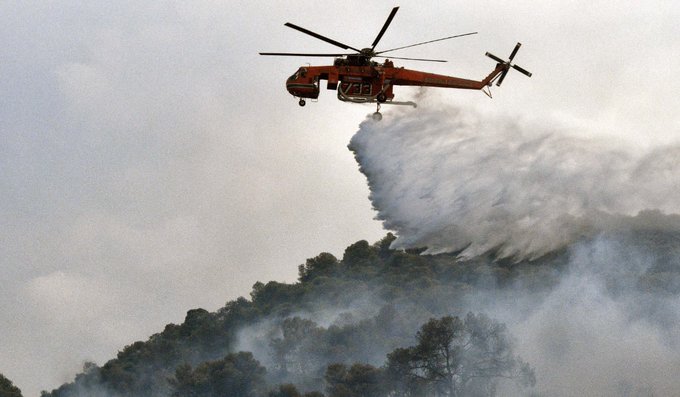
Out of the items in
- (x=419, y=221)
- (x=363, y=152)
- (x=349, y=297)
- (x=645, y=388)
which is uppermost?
(x=349, y=297)

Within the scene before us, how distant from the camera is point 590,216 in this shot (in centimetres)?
6588

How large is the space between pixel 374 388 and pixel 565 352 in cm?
1178

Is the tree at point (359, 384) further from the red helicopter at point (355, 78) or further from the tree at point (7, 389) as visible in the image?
the tree at point (7, 389)

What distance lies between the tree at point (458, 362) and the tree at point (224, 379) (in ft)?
54.3

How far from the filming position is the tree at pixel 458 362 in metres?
73.2

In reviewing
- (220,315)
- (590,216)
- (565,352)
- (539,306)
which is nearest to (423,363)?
(565,352)

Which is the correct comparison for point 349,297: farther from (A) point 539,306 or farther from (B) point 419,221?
(B) point 419,221

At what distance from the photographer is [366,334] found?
101 m

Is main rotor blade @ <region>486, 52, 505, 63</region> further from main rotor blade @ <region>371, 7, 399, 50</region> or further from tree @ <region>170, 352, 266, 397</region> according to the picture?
tree @ <region>170, 352, 266, 397</region>

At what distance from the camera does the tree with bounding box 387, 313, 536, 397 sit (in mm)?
73250

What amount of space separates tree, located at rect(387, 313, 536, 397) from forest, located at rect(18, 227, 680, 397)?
0.08 m

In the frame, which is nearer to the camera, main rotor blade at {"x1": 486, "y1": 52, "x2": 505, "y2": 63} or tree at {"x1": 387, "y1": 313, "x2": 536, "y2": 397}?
main rotor blade at {"x1": 486, "y1": 52, "x2": 505, "y2": 63}

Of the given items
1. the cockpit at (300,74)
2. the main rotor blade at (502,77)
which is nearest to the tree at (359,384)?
the main rotor blade at (502,77)

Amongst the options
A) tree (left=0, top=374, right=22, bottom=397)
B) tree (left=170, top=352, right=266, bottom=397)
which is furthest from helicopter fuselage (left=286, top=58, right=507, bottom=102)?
tree (left=0, top=374, right=22, bottom=397)
